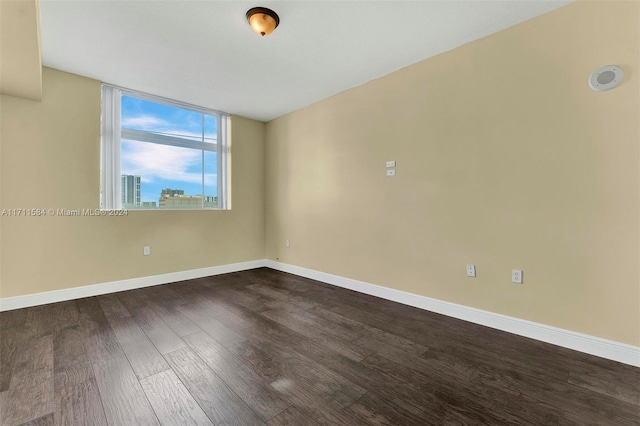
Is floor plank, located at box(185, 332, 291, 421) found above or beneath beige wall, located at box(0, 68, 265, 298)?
beneath

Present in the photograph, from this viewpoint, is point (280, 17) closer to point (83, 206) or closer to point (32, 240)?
point (83, 206)

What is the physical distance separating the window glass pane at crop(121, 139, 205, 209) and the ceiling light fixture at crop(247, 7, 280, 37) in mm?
2478

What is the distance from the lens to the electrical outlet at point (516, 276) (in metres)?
2.26

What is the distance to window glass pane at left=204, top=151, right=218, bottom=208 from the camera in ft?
14.2

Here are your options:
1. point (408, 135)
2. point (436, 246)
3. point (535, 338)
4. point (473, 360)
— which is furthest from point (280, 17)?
point (535, 338)

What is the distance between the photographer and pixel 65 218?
10.0 ft

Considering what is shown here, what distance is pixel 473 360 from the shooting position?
186cm

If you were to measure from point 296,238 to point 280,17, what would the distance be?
295cm

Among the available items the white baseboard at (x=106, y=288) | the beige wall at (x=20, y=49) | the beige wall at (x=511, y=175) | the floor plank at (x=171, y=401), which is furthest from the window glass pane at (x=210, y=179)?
the floor plank at (x=171, y=401)

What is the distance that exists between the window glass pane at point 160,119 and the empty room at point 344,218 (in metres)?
Answer: 0.03

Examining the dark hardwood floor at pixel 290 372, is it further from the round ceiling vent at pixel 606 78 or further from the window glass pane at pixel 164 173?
the round ceiling vent at pixel 606 78

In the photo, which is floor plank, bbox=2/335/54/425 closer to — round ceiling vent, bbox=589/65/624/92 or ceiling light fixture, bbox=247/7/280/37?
ceiling light fixture, bbox=247/7/280/37

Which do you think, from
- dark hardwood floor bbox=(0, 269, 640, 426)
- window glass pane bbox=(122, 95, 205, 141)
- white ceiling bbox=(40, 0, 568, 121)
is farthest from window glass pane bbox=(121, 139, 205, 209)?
dark hardwood floor bbox=(0, 269, 640, 426)

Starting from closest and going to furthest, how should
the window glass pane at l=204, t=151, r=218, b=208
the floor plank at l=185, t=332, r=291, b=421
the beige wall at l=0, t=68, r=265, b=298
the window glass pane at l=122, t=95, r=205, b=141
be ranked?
1. the floor plank at l=185, t=332, r=291, b=421
2. the beige wall at l=0, t=68, r=265, b=298
3. the window glass pane at l=122, t=95, r=205, b=141
4. the window glass pane at l=204, t=151, r=218, b=208
